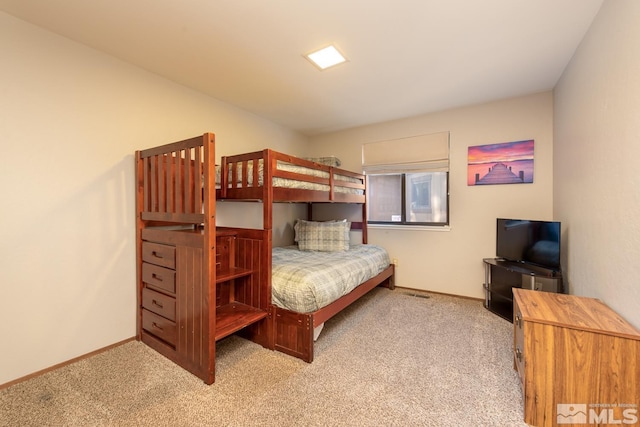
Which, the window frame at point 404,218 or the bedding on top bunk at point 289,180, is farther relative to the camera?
the window frame at point 404,218

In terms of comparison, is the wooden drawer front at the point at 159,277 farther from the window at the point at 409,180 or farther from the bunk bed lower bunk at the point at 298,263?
the window at the point at 409,180

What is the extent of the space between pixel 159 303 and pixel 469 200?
11.5 ft

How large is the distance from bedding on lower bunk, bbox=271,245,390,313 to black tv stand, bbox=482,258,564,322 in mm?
1272

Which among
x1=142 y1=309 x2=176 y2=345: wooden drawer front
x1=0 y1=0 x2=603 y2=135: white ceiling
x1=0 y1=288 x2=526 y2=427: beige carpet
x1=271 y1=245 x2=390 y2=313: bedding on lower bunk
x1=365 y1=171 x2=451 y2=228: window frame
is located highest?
x1=0 y1=0 x2=603 y2=135: white ceiling

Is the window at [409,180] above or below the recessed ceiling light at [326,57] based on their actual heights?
below

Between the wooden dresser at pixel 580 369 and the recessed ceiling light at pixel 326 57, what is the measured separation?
2.23m

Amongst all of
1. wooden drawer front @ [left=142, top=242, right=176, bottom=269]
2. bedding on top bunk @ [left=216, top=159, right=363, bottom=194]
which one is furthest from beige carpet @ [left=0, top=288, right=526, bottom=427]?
bedding on top bunk @ [left=216, top=159, right=363, bottom=194]

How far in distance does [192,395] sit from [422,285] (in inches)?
118

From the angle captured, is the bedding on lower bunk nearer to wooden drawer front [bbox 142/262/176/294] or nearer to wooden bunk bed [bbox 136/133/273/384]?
wooden bunk bed [bbox 136/133/273/384]

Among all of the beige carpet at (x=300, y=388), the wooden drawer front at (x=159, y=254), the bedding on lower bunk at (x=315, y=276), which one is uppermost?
the wooden drawer front at (x=159, y=254)

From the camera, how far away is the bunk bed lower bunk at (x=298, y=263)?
2.08 metres

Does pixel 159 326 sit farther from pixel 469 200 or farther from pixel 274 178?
pixel 469 200

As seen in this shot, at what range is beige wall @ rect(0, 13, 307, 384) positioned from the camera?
1.75 metres

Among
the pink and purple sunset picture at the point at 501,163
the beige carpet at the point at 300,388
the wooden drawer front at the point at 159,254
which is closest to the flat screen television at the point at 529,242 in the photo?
the pink and purple sunset picture at the point at 501,163
